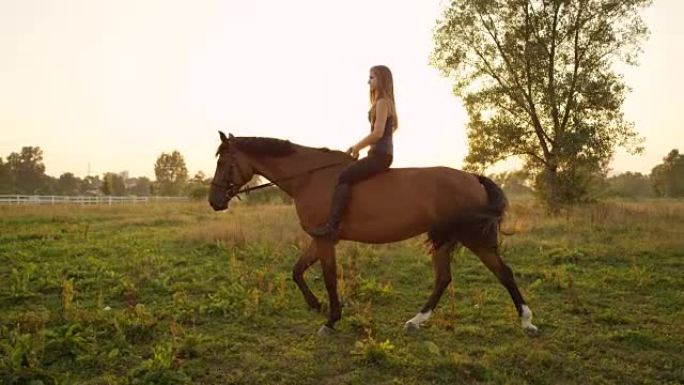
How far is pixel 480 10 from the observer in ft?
80.9

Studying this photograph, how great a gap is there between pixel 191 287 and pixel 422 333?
4297 millimetres

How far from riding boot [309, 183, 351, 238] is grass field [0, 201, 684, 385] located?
127 cm

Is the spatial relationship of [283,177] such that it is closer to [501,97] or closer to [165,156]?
[501,97]

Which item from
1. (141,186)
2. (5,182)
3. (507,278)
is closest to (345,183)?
(507,278)

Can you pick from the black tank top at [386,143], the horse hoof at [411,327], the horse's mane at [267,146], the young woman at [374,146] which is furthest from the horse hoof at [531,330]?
the horse's mane at [267,146]

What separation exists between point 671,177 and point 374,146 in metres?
83.3

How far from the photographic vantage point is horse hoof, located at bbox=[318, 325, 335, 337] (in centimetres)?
644

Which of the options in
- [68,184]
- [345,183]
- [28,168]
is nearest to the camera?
[345,183]

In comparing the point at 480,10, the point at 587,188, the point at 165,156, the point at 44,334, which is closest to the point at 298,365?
the point at 44,334

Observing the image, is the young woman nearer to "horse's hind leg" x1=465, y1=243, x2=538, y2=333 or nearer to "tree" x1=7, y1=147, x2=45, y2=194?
"horse's hind leg" x1=465, y1=243, x2=538, y2=333

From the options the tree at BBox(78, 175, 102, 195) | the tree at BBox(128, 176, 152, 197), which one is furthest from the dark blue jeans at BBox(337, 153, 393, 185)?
the tree at BBox(128, 176, 152, 197)

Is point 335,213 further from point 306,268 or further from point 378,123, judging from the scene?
point 378,123

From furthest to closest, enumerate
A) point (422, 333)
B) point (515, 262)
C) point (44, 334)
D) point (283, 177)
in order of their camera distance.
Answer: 1. point (515, 262)
2. point (283, 177)
3. point (422, 333)
4. point (44, 334)

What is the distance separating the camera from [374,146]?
6.68 m
